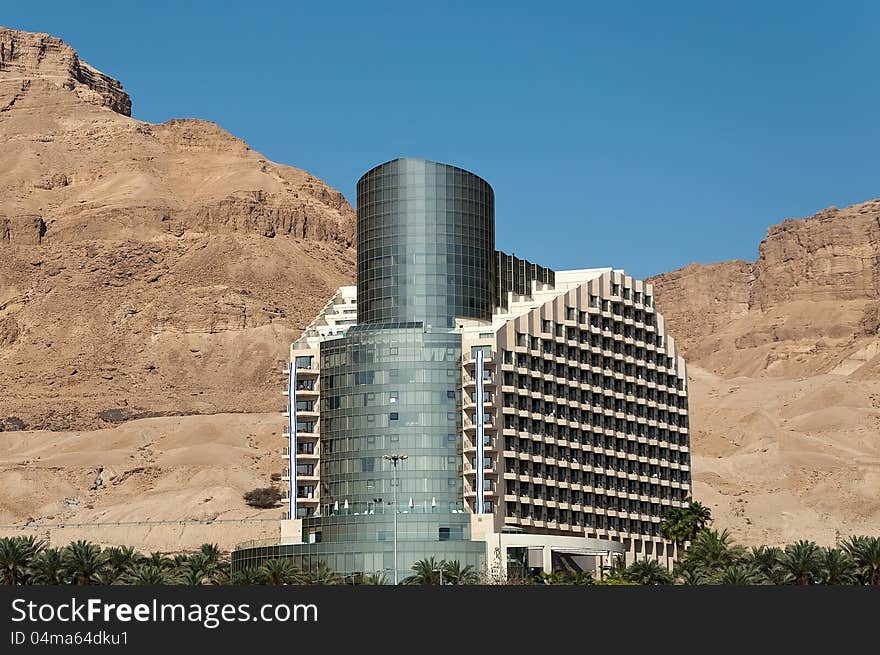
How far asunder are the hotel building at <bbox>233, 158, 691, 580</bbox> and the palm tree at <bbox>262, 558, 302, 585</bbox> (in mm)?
15418

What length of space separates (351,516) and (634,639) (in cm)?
8591

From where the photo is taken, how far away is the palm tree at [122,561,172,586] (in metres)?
122

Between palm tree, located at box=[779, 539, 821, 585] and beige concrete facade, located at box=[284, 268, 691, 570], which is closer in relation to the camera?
palm tree, located at box=[779, 539, 821, 585]

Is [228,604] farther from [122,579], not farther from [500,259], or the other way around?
[500,259]

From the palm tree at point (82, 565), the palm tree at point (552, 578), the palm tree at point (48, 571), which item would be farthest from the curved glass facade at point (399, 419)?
the palm tree at point (48, 571)

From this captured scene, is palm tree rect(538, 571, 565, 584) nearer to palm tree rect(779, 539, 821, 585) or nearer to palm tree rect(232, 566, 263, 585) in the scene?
palm tree rect(779, 539, 821, 585)

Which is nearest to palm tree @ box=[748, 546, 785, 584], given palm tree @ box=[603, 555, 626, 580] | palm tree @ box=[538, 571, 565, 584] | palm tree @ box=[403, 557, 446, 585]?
palm tree @ box=[603, 555, 626, 580]

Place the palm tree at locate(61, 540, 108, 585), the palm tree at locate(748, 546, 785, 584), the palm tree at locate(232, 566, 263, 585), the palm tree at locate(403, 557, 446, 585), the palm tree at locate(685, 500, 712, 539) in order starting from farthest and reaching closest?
the palm tree at locate(685, 500, 712, 539)
the palm tree at locate(403, 557, 446, 585)
the palm tree at locate(232, 566, 263, 585)
the palm tree at locate(748, 546, 785, 584)
the palm tree at locate(61, 540, 108, 585)

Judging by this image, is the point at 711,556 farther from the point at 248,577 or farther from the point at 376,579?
the point at 248,577

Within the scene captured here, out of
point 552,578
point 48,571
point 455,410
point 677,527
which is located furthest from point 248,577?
point 677,527

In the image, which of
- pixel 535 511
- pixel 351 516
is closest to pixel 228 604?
pixel 351 516

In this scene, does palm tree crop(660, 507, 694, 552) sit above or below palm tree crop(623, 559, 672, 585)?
above

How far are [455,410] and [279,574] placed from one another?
3633 cm

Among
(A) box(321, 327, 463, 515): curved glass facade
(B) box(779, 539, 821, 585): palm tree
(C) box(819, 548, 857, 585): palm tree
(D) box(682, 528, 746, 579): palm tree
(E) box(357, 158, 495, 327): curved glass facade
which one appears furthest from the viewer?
(E) box(357, 158, 495, 327): curved glass facade
